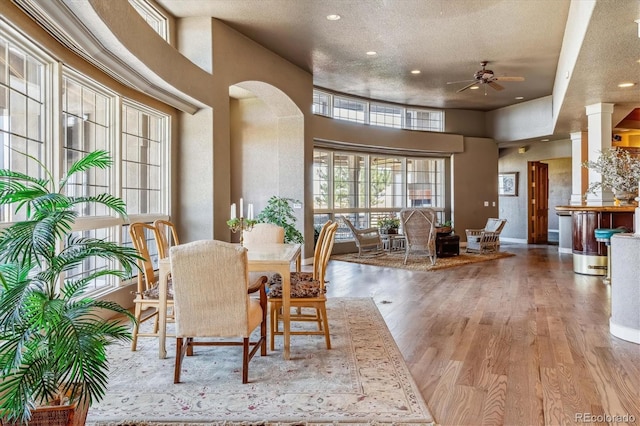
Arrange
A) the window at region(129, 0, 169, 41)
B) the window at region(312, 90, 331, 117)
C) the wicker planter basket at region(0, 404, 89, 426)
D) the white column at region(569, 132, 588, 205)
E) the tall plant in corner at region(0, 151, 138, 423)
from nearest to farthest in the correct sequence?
the tall plant in corner at region(0, 151, 138, 423), the wicker planter basket at region(0, 404, 89, 426), the window at region(129, 0, 169, 41), the white column at region(569, 132, 588, 205), the window at region(312, 90, 331, 117)

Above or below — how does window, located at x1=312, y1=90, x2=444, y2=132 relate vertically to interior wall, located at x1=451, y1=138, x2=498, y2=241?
above

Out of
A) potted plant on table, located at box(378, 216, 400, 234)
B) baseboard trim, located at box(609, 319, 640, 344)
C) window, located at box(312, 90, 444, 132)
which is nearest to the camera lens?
baseboard trim, located at box(609, 319, 640, 344)

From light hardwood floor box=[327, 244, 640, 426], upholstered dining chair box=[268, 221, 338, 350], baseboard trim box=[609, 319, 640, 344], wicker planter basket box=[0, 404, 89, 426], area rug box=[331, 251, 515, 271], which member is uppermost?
upholstered dining chair box=[268, 221, 338, 350]

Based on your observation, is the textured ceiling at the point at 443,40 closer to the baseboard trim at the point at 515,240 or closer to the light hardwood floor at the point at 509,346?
the light hardwood floor at the point at 509,346

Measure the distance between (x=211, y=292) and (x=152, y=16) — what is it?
Answer: 385 centimetres

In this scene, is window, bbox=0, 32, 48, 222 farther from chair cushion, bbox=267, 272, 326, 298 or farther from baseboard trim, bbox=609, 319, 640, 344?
baseboard trim, bbox=609, 319, 640, 344

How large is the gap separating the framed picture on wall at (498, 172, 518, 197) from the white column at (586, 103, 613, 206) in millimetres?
5151

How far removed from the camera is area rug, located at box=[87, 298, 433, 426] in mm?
2254

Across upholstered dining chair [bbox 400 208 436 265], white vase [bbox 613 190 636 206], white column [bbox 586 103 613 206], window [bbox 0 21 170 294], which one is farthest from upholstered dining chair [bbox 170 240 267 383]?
white column [bbox 586 103 613 206]

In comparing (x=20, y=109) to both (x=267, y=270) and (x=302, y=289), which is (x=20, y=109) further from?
(x=302, y=289)

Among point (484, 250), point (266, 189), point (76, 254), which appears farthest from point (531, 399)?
point (484, 250)

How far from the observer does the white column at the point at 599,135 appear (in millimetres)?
6852

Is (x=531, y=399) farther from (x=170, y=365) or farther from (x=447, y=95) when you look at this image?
(x=447, y=95)

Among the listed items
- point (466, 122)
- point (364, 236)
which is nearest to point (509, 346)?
point (364, 236)
